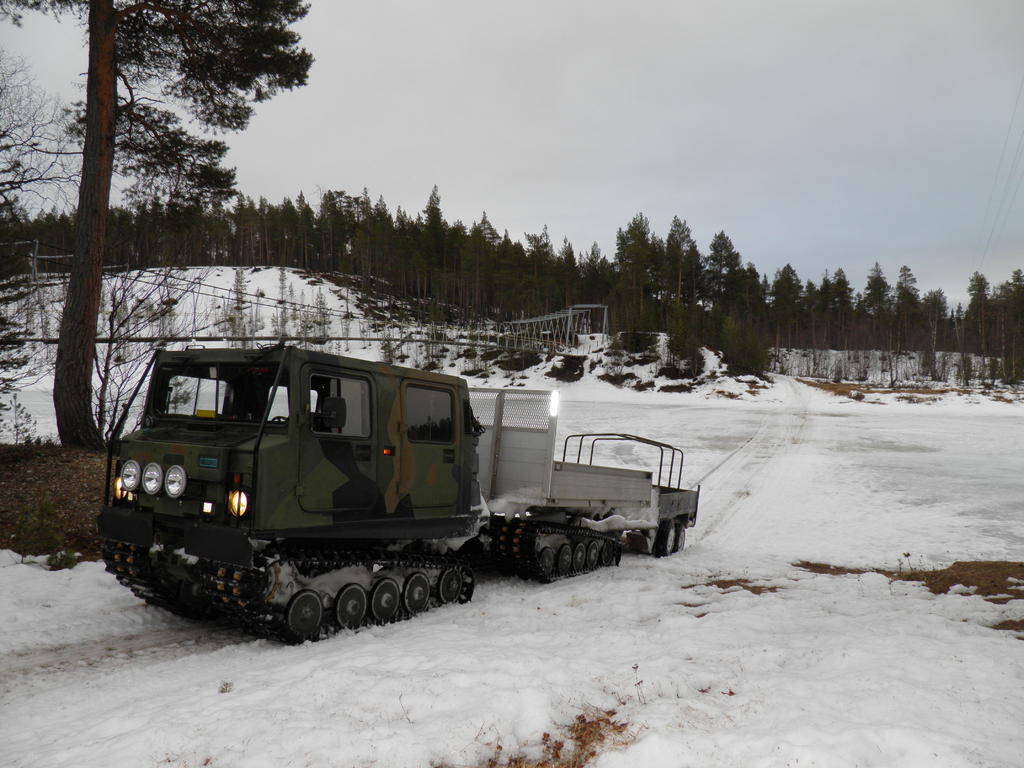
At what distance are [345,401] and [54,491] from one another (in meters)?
6.50

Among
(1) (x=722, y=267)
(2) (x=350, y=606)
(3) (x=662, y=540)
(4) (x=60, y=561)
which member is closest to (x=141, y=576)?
(2) (x=350, y=606)

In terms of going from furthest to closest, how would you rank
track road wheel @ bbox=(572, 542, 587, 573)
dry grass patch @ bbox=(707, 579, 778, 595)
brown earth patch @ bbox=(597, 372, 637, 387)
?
brown earth patch @ bbox=(597, 372, 637, 387), track road wheel @ bbox=(572, 542, 587, 573), dry grass patch @ bbox=(707, 579, 778, 595)

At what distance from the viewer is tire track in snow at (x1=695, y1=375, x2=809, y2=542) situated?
13927 mm

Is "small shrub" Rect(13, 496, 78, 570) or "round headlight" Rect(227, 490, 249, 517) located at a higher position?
"round headlight" Rect(227, 490, 249, 517)

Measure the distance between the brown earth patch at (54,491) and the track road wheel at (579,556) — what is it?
247 inches

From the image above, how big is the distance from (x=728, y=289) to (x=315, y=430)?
93.8 meters

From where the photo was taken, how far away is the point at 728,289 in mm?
91438

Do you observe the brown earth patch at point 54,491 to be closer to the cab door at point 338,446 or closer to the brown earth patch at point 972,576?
the cab door at point 338,446

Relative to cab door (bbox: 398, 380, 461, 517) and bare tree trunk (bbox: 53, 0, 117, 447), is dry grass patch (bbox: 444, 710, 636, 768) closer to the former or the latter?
cab door (bbox: 398, 380, 461, 517)

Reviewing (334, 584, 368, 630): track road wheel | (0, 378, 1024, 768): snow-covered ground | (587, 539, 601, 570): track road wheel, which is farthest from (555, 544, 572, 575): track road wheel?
(334, 584, 368, 630): track road wheel

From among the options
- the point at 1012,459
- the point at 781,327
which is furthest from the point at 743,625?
the point at 781,327

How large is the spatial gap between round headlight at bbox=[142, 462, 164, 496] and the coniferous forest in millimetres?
59429

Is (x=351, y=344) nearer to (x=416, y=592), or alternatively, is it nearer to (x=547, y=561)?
(x=547, y=561)

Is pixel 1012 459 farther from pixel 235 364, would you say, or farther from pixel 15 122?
pixel 15 122
